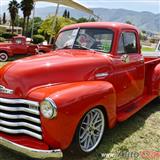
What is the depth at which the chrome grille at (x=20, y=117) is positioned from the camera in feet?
11.9

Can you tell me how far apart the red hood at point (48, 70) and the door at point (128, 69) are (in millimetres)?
423

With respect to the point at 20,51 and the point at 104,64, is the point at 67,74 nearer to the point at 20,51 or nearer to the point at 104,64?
the point at 104,64

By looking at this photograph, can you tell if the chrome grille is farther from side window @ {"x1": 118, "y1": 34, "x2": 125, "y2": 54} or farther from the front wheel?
side window @ {"x1": 118, "y1": 34, "x2": 125, "y2": 54}

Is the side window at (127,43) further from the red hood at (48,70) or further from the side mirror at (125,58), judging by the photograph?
the red hood at (48,70)

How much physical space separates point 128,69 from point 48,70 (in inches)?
68.8

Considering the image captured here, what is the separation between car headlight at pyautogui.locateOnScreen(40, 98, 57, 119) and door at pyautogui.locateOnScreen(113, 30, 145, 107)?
67.3 inches

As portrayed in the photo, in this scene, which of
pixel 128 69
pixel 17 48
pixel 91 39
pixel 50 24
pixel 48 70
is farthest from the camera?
pixel 50 24

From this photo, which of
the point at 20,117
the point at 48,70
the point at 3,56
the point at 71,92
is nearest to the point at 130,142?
the point at 71,92

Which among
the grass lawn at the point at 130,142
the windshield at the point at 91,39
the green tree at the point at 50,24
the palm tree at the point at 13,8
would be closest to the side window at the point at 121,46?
the windshield at the point at 91,39

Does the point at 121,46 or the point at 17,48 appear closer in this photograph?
the point at 121,46

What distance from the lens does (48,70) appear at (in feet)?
13.6

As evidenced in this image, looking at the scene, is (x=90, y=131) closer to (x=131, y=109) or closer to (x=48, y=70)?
(x=48, y=70)

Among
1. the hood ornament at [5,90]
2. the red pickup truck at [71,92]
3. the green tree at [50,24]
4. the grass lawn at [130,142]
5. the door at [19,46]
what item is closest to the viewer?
the red pickup truck at [71,92]

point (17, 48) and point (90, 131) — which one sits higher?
point (90, 131)
